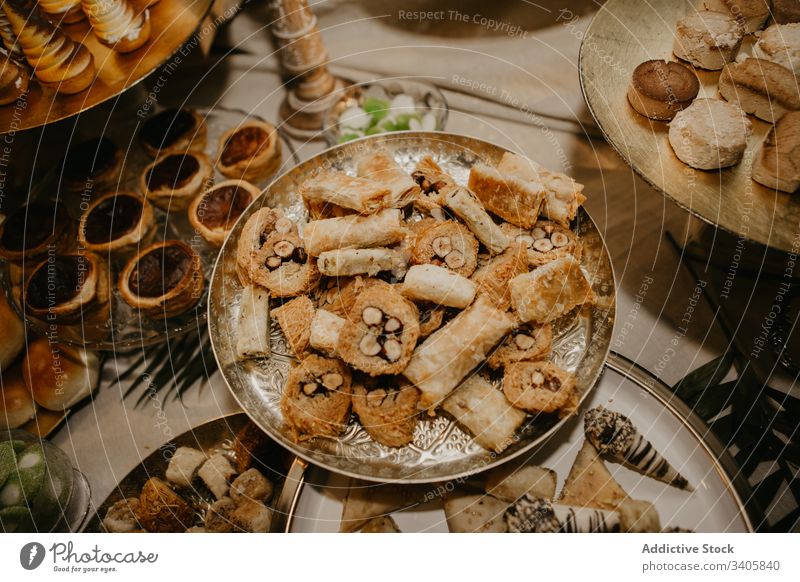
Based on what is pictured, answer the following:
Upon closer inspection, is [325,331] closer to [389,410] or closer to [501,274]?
[389,410]

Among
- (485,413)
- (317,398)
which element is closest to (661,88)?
(485,413)

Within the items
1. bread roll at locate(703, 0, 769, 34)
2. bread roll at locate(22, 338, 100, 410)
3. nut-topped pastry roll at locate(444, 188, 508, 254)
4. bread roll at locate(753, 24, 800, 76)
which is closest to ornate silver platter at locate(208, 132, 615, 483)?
nut-topped pastry roll at locate(444, 188, 508, 254)

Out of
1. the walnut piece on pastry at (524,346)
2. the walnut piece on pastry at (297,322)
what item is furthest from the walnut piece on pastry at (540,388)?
the walnut piece on pastry at (297,322)

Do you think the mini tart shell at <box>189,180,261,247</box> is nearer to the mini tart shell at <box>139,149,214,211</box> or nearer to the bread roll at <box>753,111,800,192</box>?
the mini tart shell at <box>139,149,214,211</box>

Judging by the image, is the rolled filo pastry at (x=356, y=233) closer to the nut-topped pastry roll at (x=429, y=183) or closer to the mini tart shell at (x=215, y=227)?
the nut-topped pastry roll at (x=429, y=183)
